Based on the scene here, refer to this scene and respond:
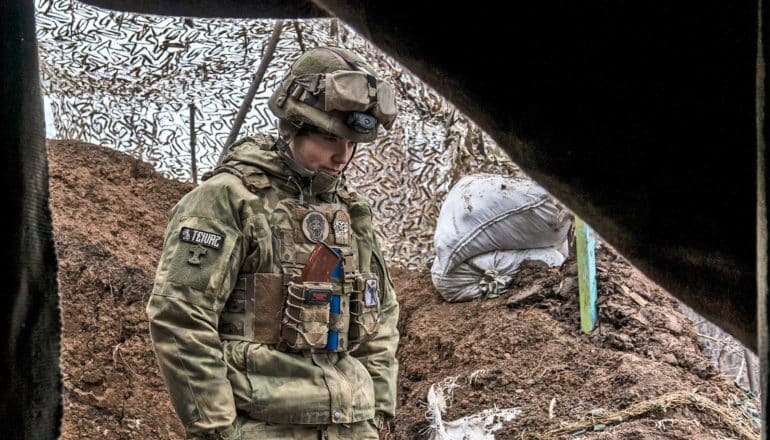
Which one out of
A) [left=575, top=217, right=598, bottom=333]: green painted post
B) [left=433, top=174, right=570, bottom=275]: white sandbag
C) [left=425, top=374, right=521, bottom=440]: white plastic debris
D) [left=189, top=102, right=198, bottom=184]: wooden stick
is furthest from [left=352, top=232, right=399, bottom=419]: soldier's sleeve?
[left=189, top=102, right=198, bottom=184]: wooden stick

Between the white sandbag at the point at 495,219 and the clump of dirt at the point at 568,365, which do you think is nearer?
the clump of dirt at the point at 568,365

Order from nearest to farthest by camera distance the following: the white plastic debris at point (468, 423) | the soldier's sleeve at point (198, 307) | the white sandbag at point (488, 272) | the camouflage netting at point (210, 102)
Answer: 1. the soldier's sleeve at point (198, 307)
2. the white plastic debris at point (468, 423)
3. the white sandbag at point (488, 272)
4. the camouflage netting at point (210, 102)

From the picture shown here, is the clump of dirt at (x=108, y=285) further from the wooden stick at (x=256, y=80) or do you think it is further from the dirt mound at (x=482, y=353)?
the wooden stick at (x=256, y=80)

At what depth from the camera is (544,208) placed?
19.8 feet

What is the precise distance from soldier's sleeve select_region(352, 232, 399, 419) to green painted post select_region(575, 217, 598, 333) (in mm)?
2312

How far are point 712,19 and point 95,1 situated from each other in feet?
2.89

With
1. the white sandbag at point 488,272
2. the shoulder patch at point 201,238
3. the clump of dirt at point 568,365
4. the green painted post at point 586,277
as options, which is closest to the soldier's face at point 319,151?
the shoulder patch at point 201,238

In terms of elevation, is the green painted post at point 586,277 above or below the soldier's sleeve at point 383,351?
above

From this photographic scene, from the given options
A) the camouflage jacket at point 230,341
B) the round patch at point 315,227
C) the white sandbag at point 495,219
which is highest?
the white sandbag at point 495,219

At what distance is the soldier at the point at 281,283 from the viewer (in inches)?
109

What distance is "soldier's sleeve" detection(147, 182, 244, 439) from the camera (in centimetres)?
271

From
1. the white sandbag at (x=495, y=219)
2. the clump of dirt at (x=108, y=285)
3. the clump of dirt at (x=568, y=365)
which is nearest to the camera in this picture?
the clump of dirt at (x=568, y=365)

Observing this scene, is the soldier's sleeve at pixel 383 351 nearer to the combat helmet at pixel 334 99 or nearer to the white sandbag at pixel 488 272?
the combat helmet at pixel 334 99

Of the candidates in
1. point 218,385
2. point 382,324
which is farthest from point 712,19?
point 382,324
